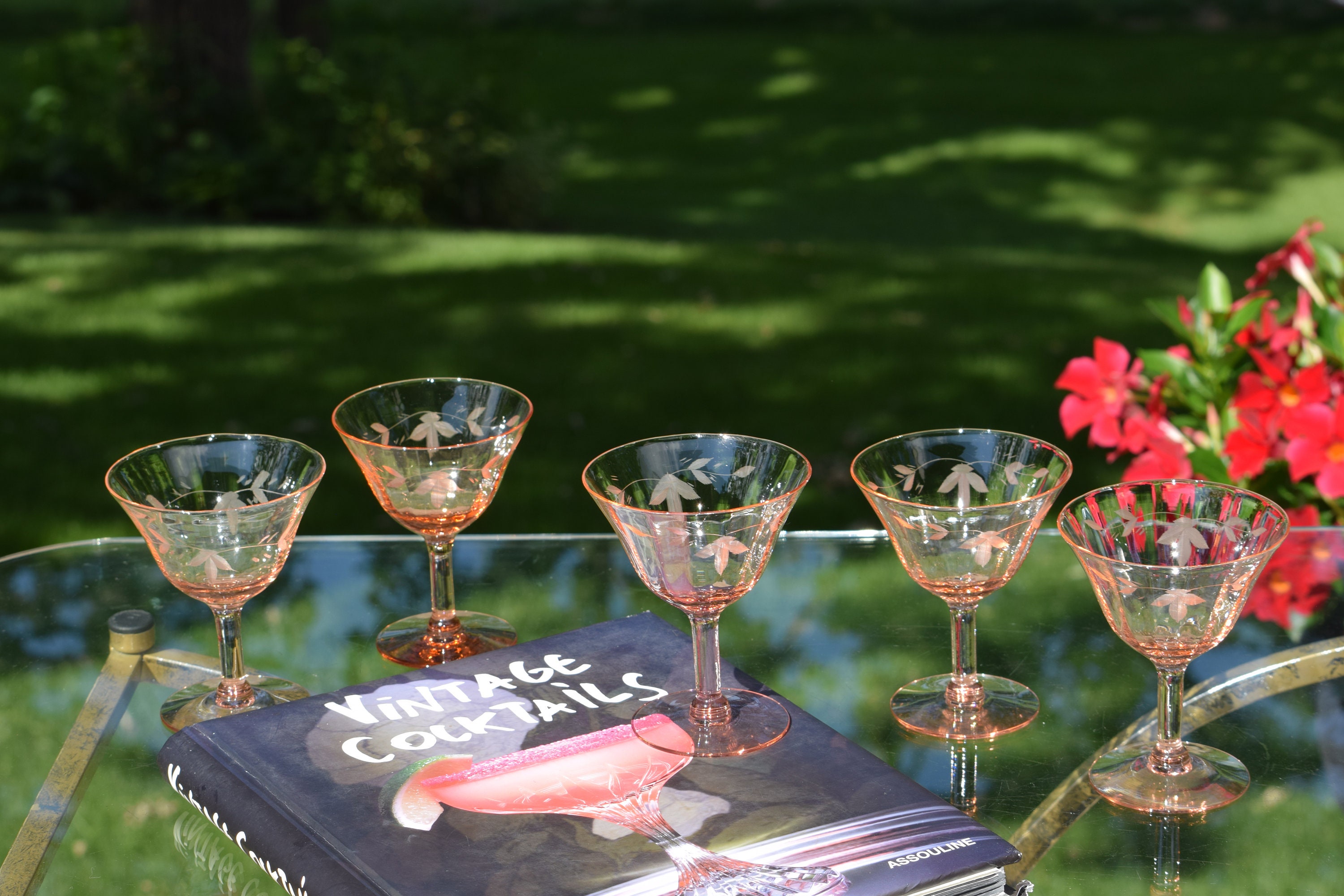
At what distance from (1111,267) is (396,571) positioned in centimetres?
571

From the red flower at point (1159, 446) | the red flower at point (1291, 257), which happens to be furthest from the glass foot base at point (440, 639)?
the red flower at point (1291, 257)

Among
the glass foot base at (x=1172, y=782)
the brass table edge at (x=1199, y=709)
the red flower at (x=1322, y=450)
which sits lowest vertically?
the brass table edge at (x=1199, y=709)

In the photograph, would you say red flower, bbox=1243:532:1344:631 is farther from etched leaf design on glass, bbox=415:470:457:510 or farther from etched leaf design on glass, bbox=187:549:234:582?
etched leaf design on glass, bbox=187:549:234:582

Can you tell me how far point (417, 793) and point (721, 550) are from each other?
15.4 inches

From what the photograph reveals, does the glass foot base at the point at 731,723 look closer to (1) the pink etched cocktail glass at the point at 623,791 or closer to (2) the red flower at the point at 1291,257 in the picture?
(1) the pink etched cocktail glass at the point at 623,791

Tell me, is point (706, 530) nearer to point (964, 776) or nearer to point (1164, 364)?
point (964, 776)

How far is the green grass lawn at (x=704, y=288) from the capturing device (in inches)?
195

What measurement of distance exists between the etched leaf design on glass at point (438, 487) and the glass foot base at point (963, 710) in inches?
24.3

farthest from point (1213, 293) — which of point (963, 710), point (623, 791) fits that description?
point (623, 791)

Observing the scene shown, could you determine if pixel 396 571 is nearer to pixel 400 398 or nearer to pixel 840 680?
pixel 400 398

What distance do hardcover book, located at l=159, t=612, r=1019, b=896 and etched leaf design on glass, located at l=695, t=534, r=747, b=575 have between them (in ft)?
0.63

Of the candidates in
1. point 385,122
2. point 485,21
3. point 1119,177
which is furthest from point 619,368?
point 485,21

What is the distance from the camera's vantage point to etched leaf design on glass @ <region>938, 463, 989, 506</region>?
1.79 meters

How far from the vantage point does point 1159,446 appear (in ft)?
7.56
